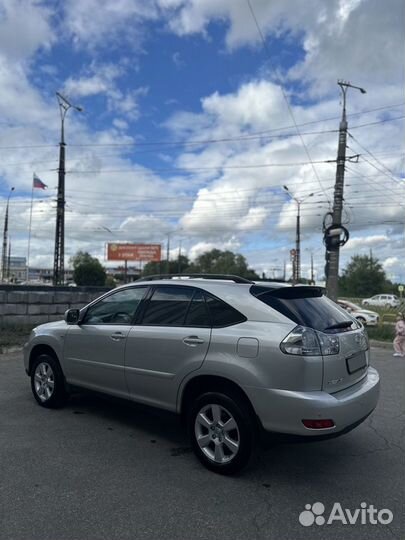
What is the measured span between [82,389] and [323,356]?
294 cm

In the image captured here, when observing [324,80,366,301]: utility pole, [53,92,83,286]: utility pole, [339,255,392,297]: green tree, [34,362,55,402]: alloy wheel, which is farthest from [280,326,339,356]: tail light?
[339,255,392,297]: green tree

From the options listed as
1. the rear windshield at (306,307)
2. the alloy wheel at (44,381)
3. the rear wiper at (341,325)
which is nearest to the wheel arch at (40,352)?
the alloy wheel at (44,381)

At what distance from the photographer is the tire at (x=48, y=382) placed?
5508 millimetres

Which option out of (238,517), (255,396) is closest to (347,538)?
(238,517)

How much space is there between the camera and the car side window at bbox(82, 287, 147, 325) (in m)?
4.94

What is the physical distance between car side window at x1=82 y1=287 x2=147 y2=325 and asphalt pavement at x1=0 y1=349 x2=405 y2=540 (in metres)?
0.99

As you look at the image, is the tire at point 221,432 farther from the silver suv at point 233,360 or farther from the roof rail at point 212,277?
Answer: the roof rail at point 212,277

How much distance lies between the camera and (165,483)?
145 inches

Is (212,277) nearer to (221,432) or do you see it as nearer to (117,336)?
(117,336)

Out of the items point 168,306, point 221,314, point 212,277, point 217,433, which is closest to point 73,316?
point 168,306

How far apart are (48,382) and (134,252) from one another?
6316 centimetres

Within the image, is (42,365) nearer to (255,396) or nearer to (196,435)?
(196,435)

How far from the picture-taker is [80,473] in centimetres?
381

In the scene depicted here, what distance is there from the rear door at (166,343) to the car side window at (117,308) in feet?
0.66
